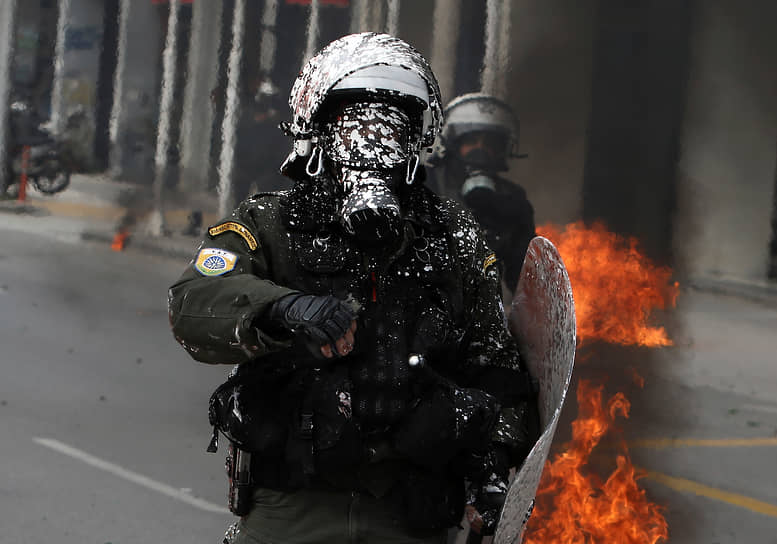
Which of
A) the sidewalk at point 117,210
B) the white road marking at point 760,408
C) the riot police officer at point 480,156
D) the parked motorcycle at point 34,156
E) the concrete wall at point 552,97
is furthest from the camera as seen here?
the parked motorcycle at point 34,156

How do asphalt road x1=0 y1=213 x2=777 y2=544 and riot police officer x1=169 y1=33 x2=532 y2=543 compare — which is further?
asphalt road x1=0 y1=213 x2=777 y2=544

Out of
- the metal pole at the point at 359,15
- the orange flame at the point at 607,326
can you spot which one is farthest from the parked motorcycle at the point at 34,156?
the orange flame at the point at 607,326

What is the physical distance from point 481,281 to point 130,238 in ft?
14.5

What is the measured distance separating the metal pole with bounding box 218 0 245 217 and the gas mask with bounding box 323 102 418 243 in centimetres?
384

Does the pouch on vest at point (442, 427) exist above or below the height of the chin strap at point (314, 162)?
below

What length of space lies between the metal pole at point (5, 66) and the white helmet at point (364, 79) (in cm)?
465

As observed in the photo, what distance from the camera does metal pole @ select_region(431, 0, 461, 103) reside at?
193 inches

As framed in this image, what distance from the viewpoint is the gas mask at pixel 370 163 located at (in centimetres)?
187

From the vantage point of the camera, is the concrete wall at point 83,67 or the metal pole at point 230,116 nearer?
the metal pole at point 230,116

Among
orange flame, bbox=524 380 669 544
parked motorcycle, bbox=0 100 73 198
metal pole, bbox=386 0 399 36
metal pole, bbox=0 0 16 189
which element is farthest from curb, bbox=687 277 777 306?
metal pole, bbox=0 0 16 189

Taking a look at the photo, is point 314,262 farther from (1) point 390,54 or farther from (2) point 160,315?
(2) point 160,315

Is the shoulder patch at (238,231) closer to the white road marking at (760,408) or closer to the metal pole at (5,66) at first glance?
the white road marking at (760,408)

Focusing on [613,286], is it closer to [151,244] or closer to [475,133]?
[475,133]

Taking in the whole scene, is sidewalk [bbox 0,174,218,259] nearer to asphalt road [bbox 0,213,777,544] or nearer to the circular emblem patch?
asphalt road [bbox 0,213,777,544]
